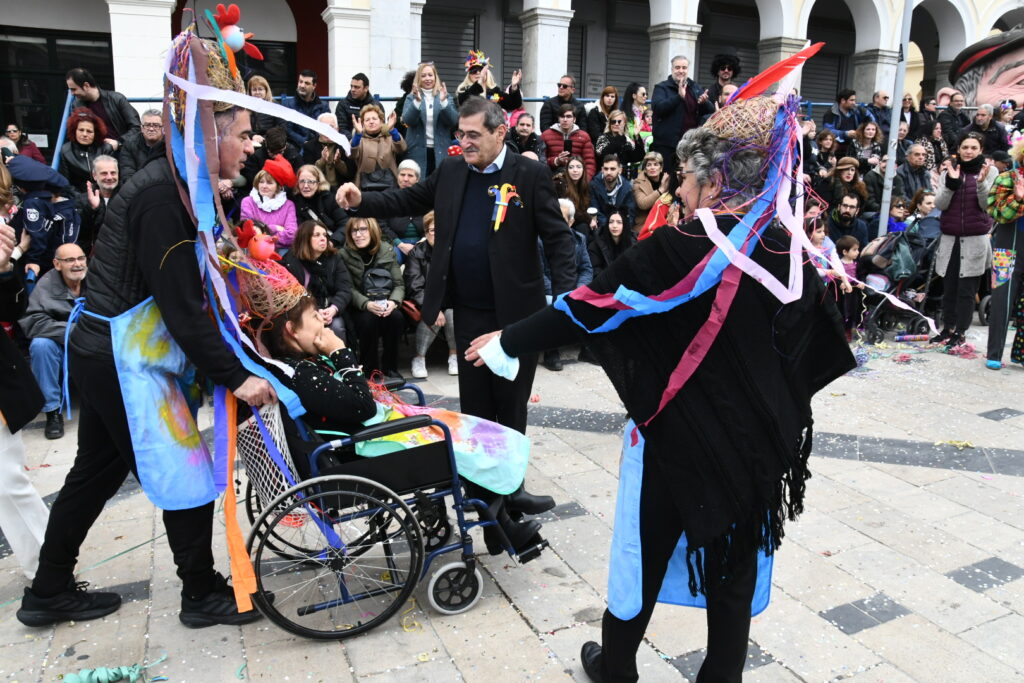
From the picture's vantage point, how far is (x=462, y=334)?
13.1ft

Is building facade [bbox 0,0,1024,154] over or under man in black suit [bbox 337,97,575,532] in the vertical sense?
over

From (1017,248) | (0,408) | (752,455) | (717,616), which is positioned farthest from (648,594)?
(1017,248)

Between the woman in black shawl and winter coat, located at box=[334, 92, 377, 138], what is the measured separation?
269 inches

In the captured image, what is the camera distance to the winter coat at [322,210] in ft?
22.8

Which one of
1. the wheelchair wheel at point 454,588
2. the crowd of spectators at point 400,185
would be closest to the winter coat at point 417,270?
the crowd of spectators at point 400,185

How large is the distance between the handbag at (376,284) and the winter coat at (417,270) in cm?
23

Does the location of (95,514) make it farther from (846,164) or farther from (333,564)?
(846,164)

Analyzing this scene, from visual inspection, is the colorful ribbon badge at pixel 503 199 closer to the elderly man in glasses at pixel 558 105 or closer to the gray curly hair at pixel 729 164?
the gray curly hair at pixel 729 164

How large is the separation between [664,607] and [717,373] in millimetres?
1496

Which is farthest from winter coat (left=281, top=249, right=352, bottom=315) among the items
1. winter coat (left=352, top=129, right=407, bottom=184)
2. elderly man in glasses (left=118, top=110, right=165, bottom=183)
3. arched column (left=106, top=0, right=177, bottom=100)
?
arched column (left=106, top=0, right=177, bottom=100)

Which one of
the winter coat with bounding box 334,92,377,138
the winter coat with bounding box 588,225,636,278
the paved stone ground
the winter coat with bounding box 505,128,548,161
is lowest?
the paved stone ground

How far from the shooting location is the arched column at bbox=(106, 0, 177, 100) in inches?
390

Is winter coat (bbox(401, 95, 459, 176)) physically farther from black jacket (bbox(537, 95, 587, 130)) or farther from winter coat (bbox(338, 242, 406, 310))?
winter coat (bbox(338, 242, 406, 310))

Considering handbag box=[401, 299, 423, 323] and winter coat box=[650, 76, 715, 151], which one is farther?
winter coat box=[650, 76, 715, 151]
